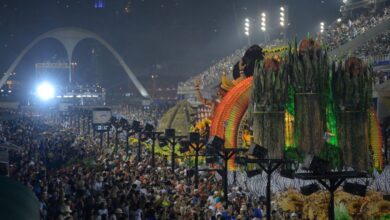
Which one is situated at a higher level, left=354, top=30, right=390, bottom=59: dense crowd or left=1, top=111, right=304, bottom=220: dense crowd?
left=354, top=30, right=390, bottom=59: dense crowd

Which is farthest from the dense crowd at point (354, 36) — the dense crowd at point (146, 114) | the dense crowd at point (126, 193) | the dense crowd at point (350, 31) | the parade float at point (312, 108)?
the parade float at point (312, 108)

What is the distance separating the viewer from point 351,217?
1822 cm

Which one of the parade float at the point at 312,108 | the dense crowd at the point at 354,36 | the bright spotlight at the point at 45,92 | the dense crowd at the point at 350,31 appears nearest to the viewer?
the parade float at the point at 312,108

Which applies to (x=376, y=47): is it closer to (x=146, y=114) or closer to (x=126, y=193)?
(x=126, y=193)

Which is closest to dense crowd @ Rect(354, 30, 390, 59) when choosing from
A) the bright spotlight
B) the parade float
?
the parade float

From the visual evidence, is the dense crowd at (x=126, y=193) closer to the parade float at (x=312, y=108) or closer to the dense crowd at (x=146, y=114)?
the parade float at (x=312, y=108)

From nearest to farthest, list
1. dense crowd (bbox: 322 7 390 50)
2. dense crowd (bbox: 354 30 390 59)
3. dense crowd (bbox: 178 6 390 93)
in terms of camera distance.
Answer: dense crowd (bbox: 354 30 390 59) → dense crowd (bbox: 178 6 390 93) → dense crowd (bbox: 322 7 390 50)

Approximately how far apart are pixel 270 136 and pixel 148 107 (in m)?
67.6

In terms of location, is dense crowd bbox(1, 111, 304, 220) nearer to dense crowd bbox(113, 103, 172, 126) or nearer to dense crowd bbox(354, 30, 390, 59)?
dense crowd bbox(354, 30, 390, 59)

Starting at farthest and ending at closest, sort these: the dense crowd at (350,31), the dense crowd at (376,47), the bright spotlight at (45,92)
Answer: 1. the bright spotlight at (45,92)
2. the dense crowd at (350,31)
3. the dense crowd at (376,47)

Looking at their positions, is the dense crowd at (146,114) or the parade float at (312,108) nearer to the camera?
the parade float at (312,108)

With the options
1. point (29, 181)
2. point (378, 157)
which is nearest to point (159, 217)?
point (29, 181)

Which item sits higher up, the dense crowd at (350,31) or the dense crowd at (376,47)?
the dense crowd at (350,31)

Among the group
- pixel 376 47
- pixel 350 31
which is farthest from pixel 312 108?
pixel 350 31
